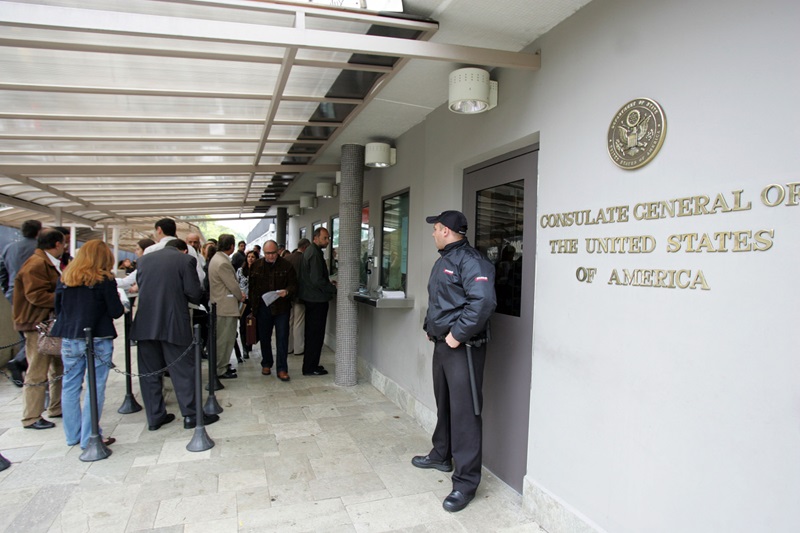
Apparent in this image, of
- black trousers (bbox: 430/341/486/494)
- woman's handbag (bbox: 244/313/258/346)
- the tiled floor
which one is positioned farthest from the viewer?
woman's handbag (bbox: 244/313/258/346)

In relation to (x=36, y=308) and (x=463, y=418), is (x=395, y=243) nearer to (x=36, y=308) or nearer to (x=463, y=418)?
(x=463, y=418)

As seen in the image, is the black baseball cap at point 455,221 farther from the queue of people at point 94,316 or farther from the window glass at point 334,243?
the window glass at point 334,243

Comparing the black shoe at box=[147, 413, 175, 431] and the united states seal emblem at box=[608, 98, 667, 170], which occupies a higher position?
the united states seal emblem at box=[608, 98, 667, 170]

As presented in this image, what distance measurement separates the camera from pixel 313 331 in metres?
6.51

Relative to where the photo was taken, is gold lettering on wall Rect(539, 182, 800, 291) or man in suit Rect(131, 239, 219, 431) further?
man in suit Rect(131, 239, 219, 431)

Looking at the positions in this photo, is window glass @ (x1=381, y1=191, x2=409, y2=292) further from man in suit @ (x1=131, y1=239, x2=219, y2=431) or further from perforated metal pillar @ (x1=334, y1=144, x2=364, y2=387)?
man in suit @ (x1=131, y1=239, x2=219, y2=431)

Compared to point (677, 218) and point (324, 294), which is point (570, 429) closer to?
point (677, 218)

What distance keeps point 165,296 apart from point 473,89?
319cm

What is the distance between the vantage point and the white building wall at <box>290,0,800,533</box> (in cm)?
181

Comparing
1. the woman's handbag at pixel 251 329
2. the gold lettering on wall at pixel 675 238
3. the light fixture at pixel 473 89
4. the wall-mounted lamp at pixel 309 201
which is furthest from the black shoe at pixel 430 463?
the wall-mounted lamp at pixel 309 201

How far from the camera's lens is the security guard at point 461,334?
3141 millimetres

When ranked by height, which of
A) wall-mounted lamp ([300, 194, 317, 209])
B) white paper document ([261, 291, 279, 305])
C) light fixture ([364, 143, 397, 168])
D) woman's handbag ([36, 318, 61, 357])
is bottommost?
woman's handbag ([36, 318, 61, 357])

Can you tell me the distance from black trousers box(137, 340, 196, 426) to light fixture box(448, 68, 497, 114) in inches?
130

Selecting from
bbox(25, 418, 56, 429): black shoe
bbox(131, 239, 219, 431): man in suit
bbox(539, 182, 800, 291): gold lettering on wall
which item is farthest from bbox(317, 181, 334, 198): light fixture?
bbox(539, 182, 800, 291): gold lettering on wall
